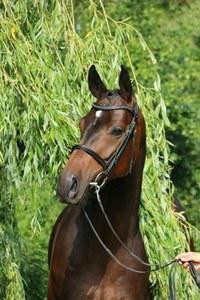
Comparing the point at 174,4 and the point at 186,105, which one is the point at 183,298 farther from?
the point at 174,4

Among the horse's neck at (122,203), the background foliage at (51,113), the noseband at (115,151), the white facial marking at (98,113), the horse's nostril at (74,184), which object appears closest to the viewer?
the horse's nostril at (74,184)

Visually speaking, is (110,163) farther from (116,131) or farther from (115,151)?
(116,131)

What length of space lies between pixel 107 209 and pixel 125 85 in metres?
0.67

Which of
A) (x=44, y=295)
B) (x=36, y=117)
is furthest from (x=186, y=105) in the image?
(x=36, y=117)

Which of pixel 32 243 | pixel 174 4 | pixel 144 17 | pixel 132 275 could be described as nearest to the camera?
pixel 132 275

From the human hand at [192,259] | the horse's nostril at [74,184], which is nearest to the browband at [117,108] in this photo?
the horse's nostril at [74,184]

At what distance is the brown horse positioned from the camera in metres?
5.21

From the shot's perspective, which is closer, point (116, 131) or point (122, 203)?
point (116, 131)

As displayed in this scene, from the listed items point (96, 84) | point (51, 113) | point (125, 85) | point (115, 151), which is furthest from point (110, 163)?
point (51, 113)

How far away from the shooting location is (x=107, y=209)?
5520 mm

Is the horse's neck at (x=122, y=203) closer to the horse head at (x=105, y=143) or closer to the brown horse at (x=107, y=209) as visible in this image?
the brown horse at (x=107, y=209)

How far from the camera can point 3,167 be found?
652cm

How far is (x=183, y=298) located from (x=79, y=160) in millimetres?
1648

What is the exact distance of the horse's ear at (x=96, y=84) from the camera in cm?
551
